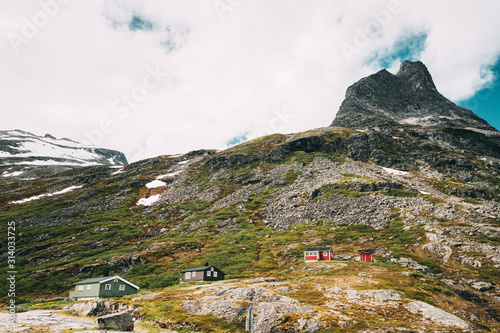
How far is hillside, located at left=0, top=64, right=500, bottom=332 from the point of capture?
3597 cm

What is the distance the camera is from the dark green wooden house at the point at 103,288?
5208cm

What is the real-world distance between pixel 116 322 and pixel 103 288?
2863 centimetres

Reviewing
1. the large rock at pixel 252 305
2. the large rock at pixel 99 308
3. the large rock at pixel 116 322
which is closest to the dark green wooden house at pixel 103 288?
the large rock at pixel 99 308

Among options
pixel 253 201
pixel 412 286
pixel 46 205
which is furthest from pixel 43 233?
pixel 412 286

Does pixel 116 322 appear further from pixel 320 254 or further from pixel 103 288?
pixel 320 254

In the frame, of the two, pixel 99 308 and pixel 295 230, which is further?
pixel 295 230

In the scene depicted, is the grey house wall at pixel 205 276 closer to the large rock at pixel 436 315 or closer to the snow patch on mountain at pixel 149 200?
the large rock at pixel 436 315

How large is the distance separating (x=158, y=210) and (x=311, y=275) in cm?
8343

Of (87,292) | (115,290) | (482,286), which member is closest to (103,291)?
(115,290)

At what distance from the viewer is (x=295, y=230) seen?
286 feet

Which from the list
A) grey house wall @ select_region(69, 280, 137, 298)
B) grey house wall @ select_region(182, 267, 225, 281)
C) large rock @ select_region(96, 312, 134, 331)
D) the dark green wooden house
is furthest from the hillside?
grey house wall @ select_region(69, 280, 137, 298)

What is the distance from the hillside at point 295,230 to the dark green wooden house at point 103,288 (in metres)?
5.63

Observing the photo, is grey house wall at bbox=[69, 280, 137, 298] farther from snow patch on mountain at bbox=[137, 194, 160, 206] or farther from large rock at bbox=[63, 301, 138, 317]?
snow patch on mountain at bbox=[137, 194, 160, 206]

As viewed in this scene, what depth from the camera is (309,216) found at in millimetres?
93688
